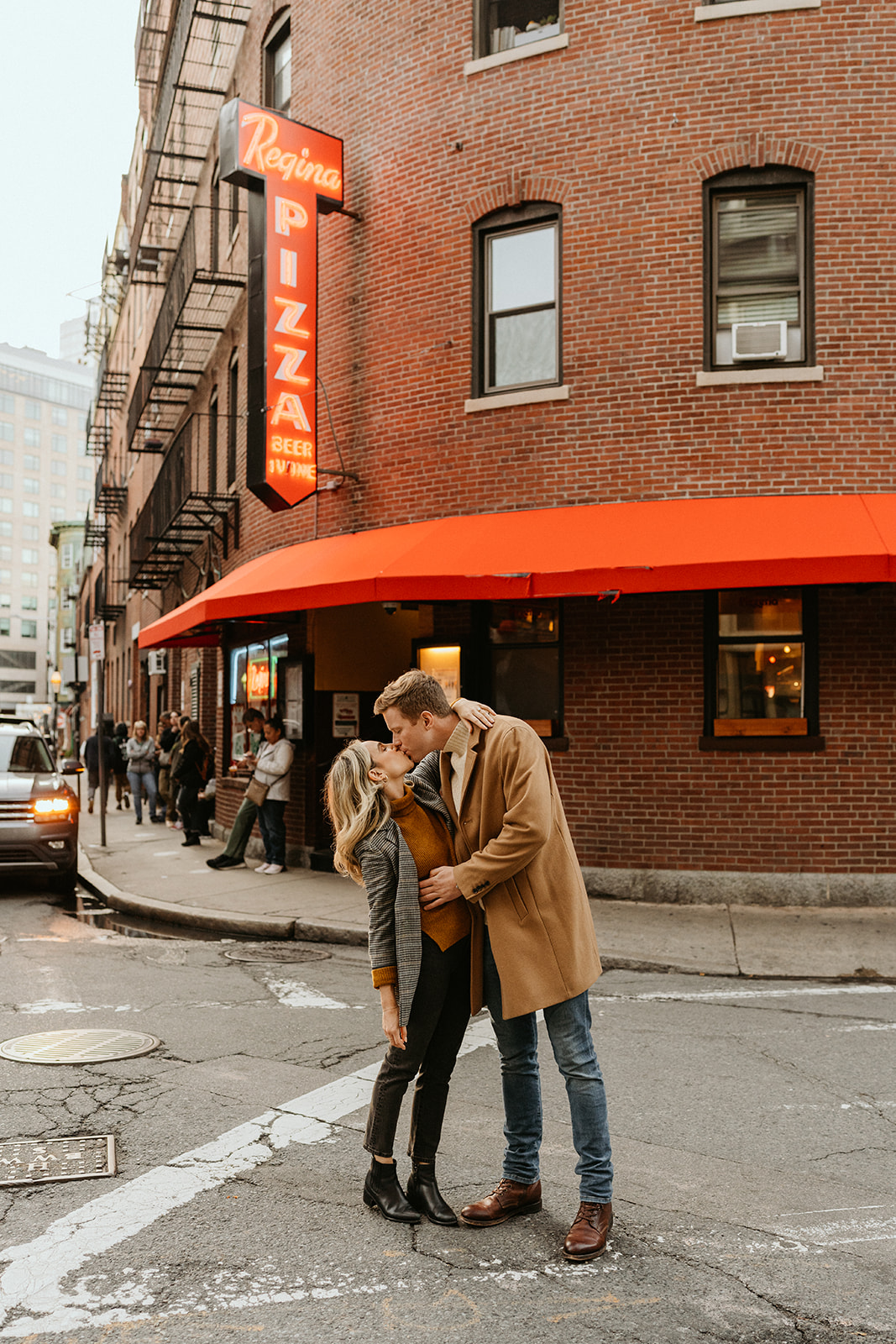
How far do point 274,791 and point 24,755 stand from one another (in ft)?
9.23

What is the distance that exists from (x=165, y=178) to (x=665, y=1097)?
18.9 meters

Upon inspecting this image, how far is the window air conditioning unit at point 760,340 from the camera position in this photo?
10.8m

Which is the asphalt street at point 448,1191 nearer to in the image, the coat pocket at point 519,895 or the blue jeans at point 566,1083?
the blue jeans at point 566,1083

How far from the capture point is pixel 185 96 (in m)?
18.9

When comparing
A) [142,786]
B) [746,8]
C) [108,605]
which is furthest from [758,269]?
[108,605]

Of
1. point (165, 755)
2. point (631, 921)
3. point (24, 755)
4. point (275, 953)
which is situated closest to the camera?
point (275, 953)

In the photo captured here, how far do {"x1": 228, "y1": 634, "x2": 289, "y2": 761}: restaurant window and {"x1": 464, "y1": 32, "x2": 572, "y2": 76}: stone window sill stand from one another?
6.74 meters

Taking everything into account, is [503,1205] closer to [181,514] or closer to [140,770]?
[181,514]

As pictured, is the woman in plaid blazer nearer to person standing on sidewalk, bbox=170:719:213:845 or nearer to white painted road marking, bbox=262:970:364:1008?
white painted road marking, bbox=262:970:364:1008

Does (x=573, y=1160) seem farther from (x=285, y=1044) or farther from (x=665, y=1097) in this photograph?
(x=285, y=1044)

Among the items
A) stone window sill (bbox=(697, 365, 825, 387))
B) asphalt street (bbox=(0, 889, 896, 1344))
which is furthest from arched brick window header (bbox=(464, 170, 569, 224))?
asphalt street (bbox=(0, 889, 896, 1344))

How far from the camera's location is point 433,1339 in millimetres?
3111

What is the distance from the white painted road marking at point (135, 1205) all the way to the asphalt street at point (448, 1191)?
12 millimetres

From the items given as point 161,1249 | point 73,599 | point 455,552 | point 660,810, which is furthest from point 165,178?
point 73,599
